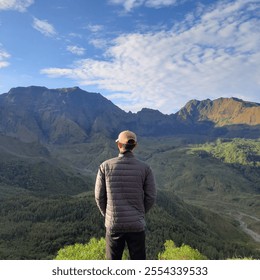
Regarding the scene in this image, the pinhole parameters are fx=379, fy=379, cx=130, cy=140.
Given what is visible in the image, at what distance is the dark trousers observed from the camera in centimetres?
1155

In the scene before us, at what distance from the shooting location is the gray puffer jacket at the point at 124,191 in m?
11.5

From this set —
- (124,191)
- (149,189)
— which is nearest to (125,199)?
(124,191)

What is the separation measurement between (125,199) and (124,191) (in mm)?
246

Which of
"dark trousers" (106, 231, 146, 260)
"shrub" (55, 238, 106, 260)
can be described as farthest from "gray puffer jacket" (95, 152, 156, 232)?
"shrub" (55, 238, 106, 260)

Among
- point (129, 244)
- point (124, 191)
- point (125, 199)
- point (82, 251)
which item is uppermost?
point (124, 191)

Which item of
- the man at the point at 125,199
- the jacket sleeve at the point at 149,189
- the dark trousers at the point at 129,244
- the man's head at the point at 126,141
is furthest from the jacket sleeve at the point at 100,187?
the jacket sleeve at the point at 149,189

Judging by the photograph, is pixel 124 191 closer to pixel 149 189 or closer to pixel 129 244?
pixel 149 189

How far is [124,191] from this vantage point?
37.9ft

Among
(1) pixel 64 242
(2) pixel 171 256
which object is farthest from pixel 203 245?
(2) pixel 171 256

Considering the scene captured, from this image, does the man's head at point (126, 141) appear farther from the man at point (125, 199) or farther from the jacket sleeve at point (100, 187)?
the jacket sleeve at point (100, 187)

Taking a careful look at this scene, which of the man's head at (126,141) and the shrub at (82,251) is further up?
the man's head at (126,141)
